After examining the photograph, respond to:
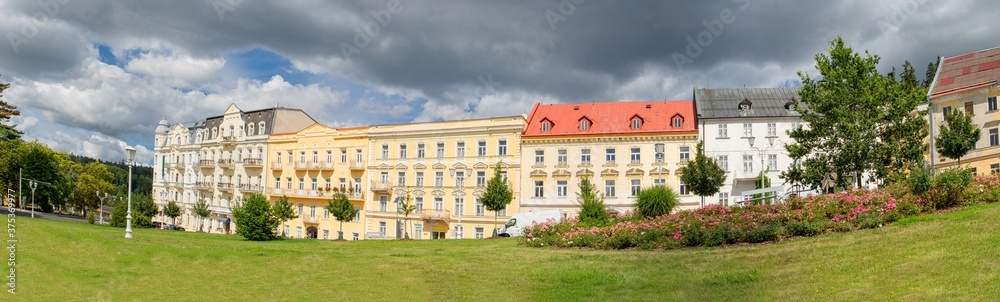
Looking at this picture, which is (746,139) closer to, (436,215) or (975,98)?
(975,98)

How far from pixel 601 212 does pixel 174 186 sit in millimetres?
63735

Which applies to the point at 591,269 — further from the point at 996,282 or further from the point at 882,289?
the point at 996,282

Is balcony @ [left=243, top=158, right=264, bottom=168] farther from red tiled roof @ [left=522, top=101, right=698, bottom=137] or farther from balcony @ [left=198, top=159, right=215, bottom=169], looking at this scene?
red tiled roof @ [left=522, top=101, right=698, bottom=137]

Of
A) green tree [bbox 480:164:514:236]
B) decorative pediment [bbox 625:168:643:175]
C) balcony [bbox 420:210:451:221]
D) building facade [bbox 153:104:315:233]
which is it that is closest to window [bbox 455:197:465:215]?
balcony [bbox 420:210:451:221]

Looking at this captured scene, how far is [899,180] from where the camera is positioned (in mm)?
22969

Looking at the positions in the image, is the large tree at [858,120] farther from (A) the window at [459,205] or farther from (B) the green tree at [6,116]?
(B) the green tree at [6,116]

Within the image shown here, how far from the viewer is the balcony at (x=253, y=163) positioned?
6244 centimetres

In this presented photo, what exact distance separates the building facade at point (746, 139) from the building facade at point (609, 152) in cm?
156

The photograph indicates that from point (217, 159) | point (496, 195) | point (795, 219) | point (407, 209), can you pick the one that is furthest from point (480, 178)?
point (217, 159)

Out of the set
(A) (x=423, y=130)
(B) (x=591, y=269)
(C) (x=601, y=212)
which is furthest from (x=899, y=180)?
(A) (x=423, y=130)

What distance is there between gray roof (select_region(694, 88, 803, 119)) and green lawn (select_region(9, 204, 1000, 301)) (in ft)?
92.8

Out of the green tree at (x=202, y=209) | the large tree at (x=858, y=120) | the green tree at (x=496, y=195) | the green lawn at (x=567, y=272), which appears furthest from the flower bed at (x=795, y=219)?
the green tree at (x=202, y=209)

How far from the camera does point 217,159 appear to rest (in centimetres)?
6919

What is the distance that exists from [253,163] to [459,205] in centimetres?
2489
